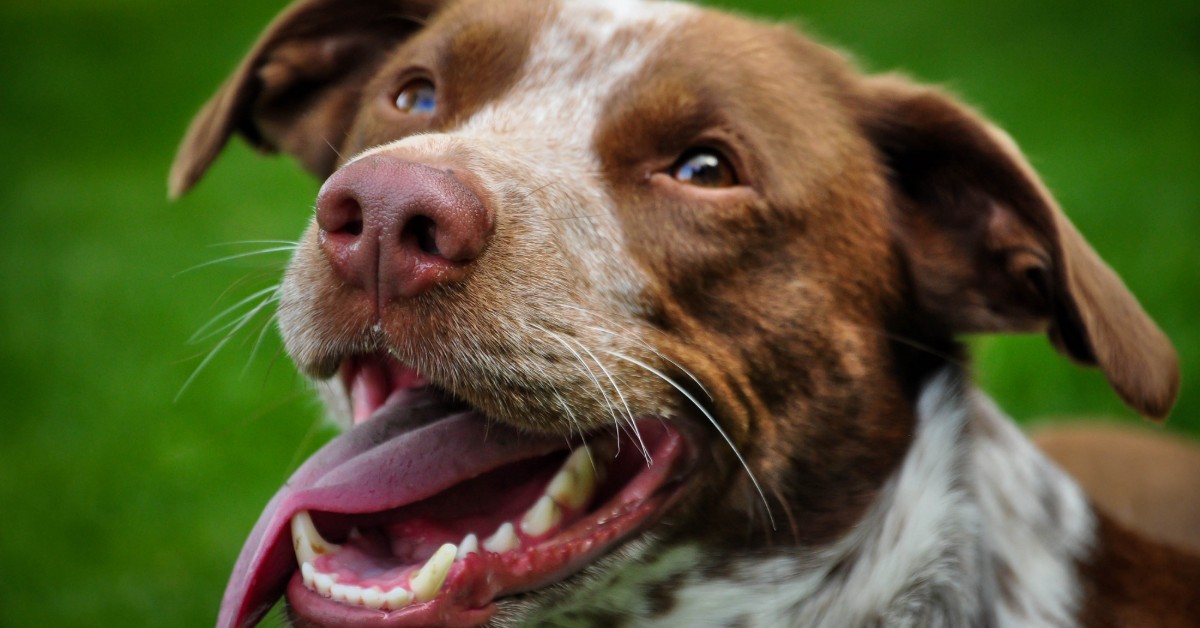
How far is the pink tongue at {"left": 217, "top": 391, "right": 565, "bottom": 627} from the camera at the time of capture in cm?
250

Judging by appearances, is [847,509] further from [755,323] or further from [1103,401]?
[1103,401]

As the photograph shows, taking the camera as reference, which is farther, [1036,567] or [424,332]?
[1036,567]

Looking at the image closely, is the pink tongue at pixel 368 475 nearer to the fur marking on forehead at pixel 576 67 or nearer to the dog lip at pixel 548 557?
the dog lip at pixel 548 557

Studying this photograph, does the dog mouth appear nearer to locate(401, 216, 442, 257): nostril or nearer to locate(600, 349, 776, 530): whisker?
locate(600, 349, 776, 530): whisker

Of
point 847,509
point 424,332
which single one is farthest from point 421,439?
point 847,509

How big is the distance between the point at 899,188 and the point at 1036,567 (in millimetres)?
960

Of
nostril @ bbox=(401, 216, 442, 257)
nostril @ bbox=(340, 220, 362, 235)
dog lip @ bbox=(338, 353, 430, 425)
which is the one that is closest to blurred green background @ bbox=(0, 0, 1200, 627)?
dog lip @ bbox=(338, 353, 430, 425)

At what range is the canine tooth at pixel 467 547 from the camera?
94.2 inches

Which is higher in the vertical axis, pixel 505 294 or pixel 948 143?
pixel 948 143

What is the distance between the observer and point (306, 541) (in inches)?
96.3

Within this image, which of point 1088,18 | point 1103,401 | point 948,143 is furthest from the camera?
point 1088,18

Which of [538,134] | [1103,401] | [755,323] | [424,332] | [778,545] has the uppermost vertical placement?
[1103,401]

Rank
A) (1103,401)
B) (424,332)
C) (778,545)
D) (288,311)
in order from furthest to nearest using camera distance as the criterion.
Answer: (1103,401) → (778,545) → (288,311) → (424,332)

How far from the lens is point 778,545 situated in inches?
111
